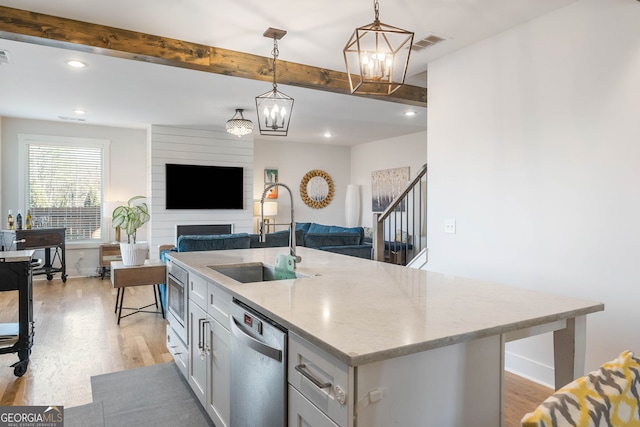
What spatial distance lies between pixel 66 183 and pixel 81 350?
15.0ft

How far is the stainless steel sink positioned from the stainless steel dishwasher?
2.34ft

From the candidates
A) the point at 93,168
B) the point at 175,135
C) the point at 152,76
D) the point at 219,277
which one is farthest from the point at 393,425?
the point at 93,168

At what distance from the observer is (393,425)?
1121 mm

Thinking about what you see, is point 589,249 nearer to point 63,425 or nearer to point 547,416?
point 547,416

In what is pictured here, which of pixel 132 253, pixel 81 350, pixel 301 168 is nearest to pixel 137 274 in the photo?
pixel 132 253

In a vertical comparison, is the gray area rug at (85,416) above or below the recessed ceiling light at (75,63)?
below

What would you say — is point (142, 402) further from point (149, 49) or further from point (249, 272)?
point (149, 49)

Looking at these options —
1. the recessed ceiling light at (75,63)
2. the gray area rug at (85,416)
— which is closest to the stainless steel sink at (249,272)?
the gray area rug at (85,416)

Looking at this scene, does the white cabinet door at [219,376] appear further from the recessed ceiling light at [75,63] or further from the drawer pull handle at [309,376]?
the recessed ceiling light at [75,63]

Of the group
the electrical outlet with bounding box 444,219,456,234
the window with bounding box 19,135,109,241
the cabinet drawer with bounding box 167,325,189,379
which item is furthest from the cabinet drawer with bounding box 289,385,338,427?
the window with bounding box 19,135,109,241

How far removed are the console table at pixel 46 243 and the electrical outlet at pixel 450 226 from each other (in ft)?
17.3

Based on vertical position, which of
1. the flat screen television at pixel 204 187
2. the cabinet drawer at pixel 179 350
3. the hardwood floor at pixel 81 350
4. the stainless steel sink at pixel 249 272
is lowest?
the hardwood floor at pixel 81 350

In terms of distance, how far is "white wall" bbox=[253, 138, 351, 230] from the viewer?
335 inches

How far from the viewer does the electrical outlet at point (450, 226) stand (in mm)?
3547
